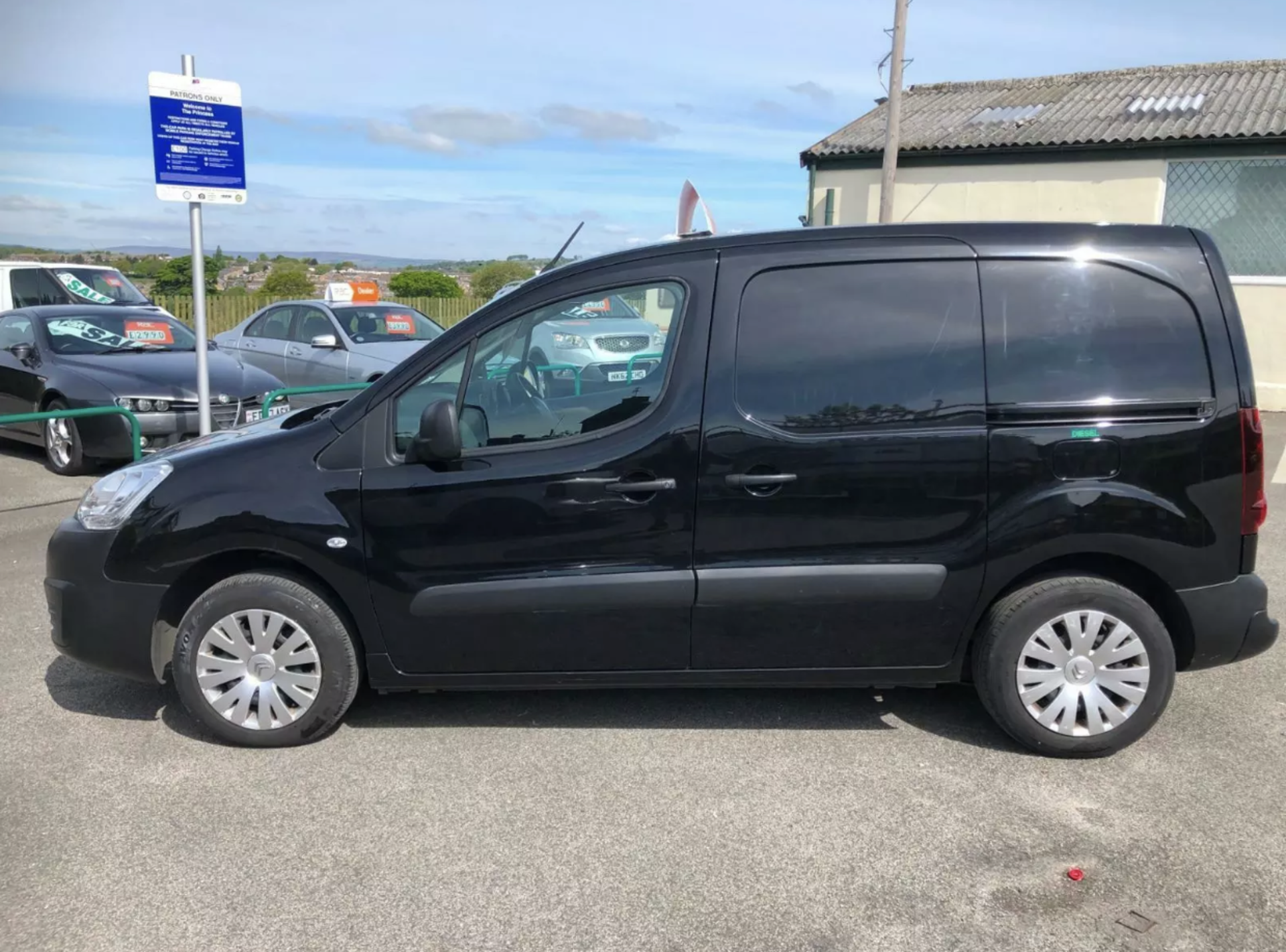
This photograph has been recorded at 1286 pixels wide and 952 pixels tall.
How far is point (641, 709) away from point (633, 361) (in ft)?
4.76

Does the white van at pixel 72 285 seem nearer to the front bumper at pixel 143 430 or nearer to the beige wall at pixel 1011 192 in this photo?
the front bumper at pixel 143 430

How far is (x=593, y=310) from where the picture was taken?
427 centimetres

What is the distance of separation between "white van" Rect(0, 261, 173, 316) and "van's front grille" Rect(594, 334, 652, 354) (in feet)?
35.6

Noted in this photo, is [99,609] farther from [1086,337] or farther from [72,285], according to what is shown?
[72,285]

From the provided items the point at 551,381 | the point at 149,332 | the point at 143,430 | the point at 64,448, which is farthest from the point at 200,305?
the point at 551,381

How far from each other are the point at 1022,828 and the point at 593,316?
2.50 m

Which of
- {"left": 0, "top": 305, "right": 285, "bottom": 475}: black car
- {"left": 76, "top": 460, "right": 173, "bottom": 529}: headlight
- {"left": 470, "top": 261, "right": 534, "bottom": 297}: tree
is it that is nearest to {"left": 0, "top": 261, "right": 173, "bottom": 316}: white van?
{"left": 0, "top": 305, "right": 285, "bottom": 475}: black car

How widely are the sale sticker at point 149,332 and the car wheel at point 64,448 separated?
1217 millimetres

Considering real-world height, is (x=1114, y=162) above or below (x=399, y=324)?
above

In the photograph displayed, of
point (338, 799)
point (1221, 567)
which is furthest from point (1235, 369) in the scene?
point (338, 799)

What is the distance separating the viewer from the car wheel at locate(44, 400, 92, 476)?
896 cm

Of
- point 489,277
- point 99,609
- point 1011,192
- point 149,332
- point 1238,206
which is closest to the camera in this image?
point 99,609

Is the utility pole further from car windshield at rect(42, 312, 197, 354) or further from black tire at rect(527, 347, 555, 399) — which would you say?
black tire at rect(527, 347, 555, 399)

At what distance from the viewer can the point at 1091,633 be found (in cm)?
377
